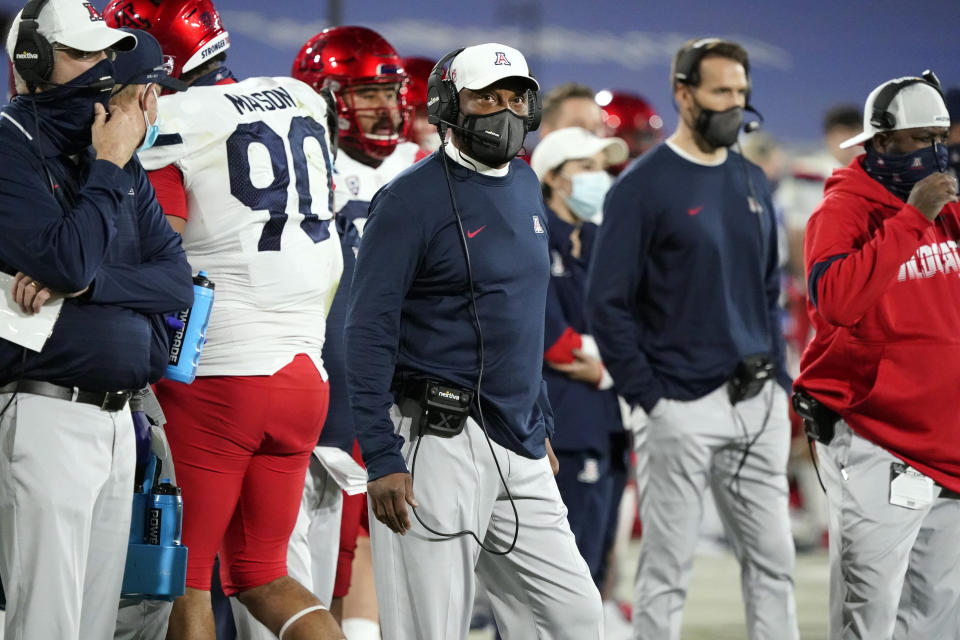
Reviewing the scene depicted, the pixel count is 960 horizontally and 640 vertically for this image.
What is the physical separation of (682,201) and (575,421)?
1133 millimetres

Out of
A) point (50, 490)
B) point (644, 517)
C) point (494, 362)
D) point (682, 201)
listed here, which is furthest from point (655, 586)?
point (50, 490)

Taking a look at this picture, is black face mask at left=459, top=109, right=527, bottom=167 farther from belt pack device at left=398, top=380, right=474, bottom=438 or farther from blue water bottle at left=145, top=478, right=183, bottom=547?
blue water bottle at left=145, top=478, right=183, bottom=547

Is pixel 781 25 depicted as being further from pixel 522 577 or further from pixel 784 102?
pixel 522 577

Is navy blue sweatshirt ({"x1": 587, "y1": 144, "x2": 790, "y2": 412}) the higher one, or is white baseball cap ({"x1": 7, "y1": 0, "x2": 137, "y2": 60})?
white baseball cap ({"x1": 7, "y1": 0, "x2": 137, "y2": 60})

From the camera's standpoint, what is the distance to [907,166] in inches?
168

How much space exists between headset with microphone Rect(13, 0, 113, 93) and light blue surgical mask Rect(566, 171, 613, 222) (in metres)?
3.15

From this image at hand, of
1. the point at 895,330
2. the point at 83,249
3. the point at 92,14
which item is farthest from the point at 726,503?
the point at 92,14

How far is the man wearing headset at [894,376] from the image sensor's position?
4.16 meters

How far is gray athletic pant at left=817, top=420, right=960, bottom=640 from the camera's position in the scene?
4.17 m

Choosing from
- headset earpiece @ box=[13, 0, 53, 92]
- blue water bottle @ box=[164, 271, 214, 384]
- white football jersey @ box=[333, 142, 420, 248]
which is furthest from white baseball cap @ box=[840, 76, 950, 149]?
headset earpiece @ box=[13, 0, 53, 92]

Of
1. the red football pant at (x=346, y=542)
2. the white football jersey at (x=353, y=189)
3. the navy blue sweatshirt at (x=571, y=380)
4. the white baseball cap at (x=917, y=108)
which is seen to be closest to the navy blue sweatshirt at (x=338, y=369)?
the white football jersey at (x=353, y=189)

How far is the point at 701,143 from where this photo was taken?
17.0ft

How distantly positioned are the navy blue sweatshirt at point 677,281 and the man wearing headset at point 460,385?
4.89 feet

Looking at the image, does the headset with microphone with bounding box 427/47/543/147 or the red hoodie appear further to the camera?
the red hoodie
